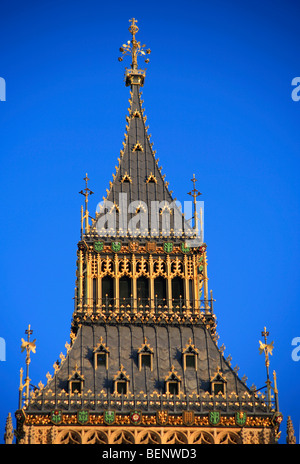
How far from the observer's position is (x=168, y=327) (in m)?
100

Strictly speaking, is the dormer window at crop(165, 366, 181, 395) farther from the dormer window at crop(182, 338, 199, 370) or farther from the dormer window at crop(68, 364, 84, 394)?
the dormer window at crop(68, 364, 84, 394)

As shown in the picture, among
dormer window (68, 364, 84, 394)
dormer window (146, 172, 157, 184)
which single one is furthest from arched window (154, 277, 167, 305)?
dormer window (68, 364, 84, 394)

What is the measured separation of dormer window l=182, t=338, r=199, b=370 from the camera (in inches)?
3839

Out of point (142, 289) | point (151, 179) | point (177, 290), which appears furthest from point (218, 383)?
point (151, 179)

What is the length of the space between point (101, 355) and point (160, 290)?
27.9ft

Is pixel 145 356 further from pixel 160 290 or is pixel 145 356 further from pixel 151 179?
pixel 151 179

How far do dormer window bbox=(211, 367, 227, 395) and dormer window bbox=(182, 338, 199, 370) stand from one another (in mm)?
2040

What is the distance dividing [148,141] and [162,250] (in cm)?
1202

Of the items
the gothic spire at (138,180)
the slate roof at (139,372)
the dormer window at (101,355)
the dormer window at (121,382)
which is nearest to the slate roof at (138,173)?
the gothic spire at (138,180)

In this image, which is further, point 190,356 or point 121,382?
point 190,356

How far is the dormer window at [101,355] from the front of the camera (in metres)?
96.6

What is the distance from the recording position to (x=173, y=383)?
314ft

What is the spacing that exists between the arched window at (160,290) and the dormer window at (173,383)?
25.6 ft

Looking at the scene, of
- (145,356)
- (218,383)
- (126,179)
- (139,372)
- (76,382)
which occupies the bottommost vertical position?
(76,382)
